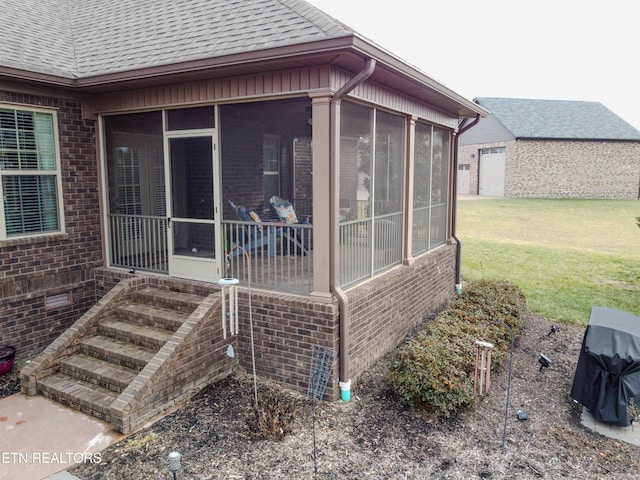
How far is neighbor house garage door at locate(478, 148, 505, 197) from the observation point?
3216cm

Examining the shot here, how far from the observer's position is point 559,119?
3291 cm

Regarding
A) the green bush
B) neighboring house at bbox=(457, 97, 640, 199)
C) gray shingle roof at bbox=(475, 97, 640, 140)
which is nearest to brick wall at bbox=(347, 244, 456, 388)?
the green bush

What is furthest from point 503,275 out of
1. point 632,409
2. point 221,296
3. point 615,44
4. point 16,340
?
point 615,44

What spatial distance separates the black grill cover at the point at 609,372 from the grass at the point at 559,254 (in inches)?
141

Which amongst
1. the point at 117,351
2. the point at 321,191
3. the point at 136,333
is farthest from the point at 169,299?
the point at 321,191

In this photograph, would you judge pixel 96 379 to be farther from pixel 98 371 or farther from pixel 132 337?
pixel 132 337

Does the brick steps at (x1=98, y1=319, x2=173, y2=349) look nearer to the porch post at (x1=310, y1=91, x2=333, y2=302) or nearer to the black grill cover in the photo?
the porch post at (x1=310, y1=91, x2=333, y2=302)

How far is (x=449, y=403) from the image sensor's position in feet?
15.1

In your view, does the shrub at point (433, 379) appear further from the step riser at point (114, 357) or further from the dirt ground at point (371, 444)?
the step riser at point (114, 357)

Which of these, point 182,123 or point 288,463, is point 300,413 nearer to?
point 288,463

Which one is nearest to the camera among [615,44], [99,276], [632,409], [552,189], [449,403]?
[449,403]

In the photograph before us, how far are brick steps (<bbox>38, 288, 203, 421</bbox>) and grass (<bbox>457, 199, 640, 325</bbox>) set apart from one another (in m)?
6.66

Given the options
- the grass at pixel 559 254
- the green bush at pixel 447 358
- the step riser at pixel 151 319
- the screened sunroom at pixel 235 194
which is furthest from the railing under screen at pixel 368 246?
the grass at pixel 559 254

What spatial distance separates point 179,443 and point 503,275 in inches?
366
